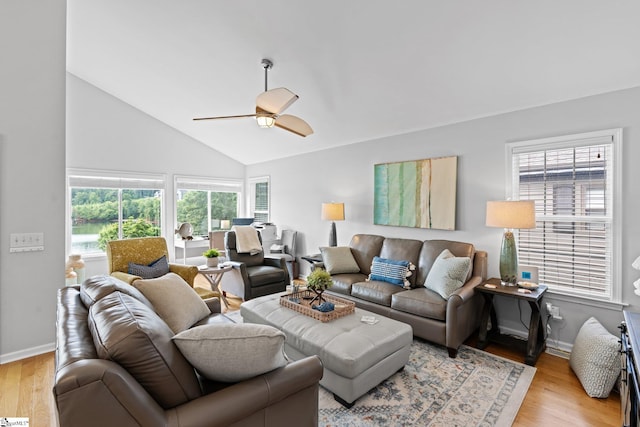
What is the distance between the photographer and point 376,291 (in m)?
3.45

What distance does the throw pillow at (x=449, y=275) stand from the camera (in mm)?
3045

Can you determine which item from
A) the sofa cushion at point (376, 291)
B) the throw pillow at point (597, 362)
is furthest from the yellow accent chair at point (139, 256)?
the throw pillow at point (597, 362)

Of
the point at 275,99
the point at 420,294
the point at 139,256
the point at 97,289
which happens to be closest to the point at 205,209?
the point at 139,256

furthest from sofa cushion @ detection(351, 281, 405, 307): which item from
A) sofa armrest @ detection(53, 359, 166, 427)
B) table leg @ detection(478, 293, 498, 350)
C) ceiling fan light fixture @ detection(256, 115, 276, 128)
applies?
sofa armrest @ detection(53, 359, 166, 427)

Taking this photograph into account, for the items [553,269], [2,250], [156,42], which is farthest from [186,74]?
[553,269]

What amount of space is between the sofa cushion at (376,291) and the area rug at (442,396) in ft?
2.14

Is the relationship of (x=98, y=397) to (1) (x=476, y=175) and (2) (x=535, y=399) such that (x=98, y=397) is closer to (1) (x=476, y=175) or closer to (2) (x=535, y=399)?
(2) (x=535, y=399)

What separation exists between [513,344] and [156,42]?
5.10 metres

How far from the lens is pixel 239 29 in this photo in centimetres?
308

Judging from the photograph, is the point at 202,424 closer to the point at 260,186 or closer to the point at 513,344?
the point at 513,344

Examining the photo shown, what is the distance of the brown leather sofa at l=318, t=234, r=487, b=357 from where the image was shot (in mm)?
2867

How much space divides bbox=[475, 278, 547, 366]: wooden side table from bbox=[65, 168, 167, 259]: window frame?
5.72 meters

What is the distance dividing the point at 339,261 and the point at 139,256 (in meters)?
2.41

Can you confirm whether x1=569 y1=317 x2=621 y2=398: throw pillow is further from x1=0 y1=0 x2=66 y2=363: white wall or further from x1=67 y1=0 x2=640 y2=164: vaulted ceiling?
x1=0 y1=0 x2=66 y2=363: white wall
